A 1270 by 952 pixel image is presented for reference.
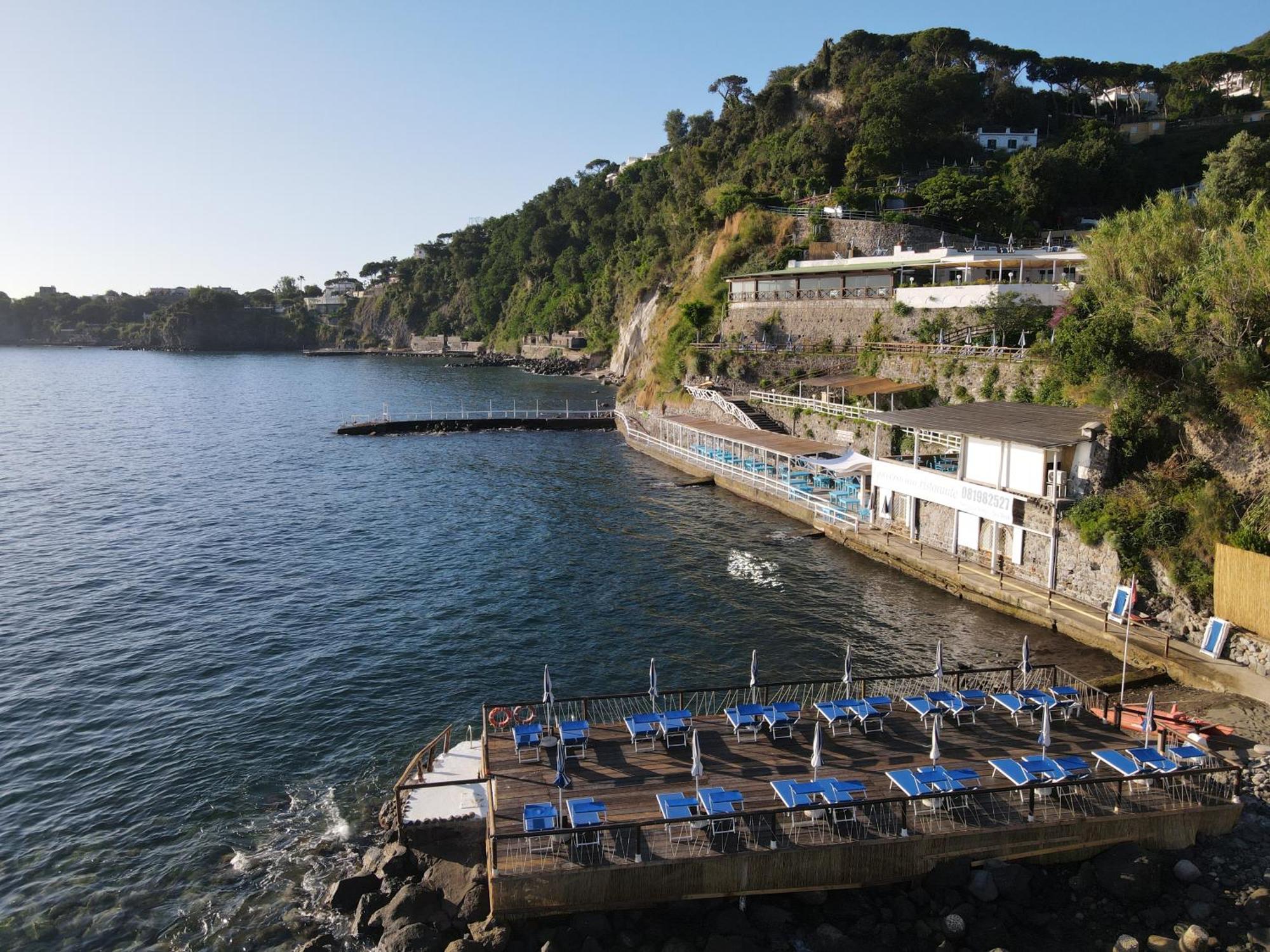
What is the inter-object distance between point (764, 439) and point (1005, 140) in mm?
72608

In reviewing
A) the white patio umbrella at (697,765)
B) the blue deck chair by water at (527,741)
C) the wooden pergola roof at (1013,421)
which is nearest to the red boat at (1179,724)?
the white patio umbrella at (697,765)

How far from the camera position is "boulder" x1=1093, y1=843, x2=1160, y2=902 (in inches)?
606

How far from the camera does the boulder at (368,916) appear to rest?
15602 millimetres

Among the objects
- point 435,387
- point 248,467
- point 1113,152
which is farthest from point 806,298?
point 435,387

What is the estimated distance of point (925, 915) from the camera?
15031mm

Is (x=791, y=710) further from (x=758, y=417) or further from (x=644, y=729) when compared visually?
(x=758, y=417)

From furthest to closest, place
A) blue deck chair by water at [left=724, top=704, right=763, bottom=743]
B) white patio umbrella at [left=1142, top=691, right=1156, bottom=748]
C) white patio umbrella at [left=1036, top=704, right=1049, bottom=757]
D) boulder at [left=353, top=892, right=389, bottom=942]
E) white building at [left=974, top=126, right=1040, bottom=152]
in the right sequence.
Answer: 1. white building at [left=974, top=126, right=1040, bottom=152]
2. blue deck chair by water at [left=724, top=704, right=763, bottom=743]
3. white patio umbrella at [left=1142, top=691, right=1156, bottom=748]
4. white patio umbrella at [left=1036, top=704, right=1049, bottom=757]
5. boulder at [left=353, top=892, right=389, bottom=942]

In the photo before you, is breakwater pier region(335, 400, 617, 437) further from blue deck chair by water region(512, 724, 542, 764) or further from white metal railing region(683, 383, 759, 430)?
blue deck chair by water region(512, 724, 542, 764)

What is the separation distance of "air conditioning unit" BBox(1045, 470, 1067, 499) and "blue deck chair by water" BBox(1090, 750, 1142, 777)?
Answer: 14238mm

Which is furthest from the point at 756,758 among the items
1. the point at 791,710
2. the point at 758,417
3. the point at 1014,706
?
the point at 758,417

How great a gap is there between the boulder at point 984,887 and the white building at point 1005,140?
103374 mm

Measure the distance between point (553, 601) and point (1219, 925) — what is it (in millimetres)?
24603

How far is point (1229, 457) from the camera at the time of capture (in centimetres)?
2747

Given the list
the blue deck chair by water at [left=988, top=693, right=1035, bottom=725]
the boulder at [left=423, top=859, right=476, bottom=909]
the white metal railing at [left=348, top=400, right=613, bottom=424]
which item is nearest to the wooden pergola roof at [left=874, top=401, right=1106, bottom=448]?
the blue deck chair by water at [left=988, top=693, right=1035, bottom=725]
